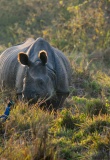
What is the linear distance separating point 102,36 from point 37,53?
812cm

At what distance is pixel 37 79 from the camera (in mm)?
7527

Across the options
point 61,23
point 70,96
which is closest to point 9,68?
point 70,96

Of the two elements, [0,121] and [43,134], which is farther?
[0,121]

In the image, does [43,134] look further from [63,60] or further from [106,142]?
[63,60]

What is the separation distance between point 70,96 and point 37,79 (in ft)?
7.51

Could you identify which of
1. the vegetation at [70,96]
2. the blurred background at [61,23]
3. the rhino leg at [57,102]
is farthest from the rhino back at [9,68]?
the blurred background at [61,23]

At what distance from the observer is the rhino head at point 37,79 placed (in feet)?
A: 24.4

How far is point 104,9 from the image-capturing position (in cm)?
1584

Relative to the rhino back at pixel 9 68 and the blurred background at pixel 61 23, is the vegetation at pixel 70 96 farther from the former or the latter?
the rhino back at pixel 9 68

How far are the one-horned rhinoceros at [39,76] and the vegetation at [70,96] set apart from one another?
325 millimetres

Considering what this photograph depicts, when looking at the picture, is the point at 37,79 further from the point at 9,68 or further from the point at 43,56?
the point at 9,68

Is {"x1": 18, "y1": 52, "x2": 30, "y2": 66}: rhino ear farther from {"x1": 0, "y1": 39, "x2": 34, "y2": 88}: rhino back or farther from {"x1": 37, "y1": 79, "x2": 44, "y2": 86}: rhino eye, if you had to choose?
{"x1": 0, "y1": 39, "x2": 34, "y2": 88}: rhino back

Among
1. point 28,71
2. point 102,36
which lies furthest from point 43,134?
point 102,36

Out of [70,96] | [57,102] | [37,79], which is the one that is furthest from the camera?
[70,96]
